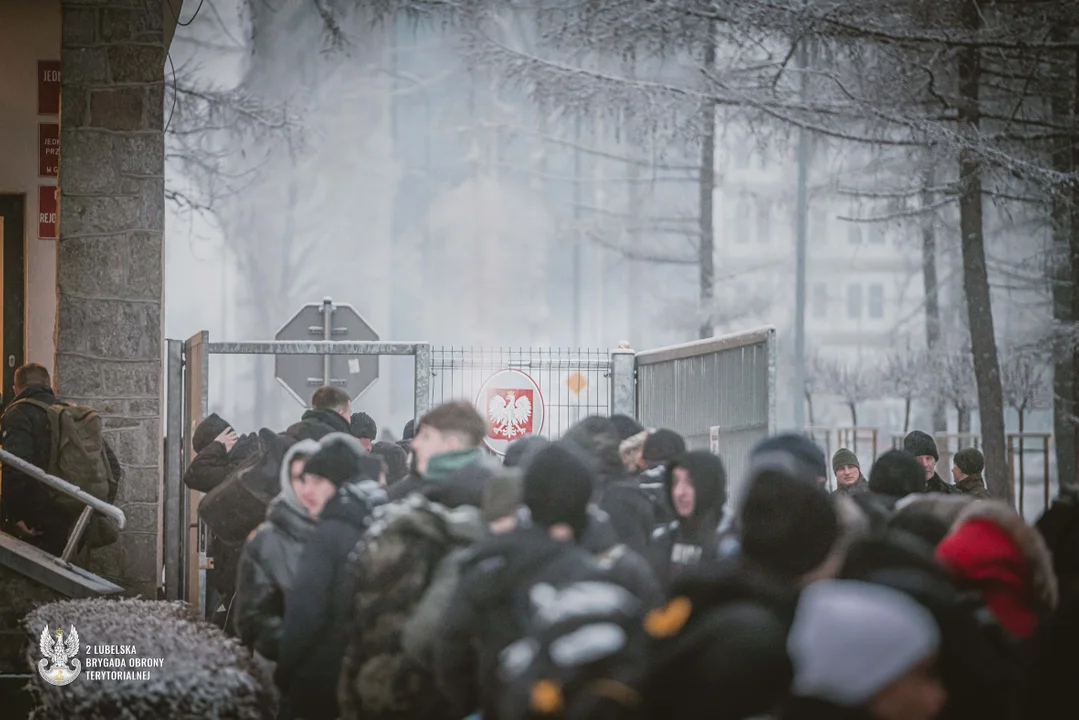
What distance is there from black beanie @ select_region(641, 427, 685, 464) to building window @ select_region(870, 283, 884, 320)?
2298 cm

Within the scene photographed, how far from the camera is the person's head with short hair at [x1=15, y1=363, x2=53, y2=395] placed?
9.16m

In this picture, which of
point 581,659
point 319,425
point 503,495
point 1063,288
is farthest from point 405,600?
point 1063,288

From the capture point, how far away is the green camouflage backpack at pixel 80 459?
29.0 ft

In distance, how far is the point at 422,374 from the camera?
957 centimetres

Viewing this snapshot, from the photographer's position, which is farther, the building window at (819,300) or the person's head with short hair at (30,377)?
the building window at (819,300)

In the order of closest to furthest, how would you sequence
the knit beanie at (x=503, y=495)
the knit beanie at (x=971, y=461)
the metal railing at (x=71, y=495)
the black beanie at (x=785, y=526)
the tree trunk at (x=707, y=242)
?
1. the black beanie at (x=785, y=526)
2. the knit beanie at (x=503, y=495)
3. the metal railing at (x=71, y=495)
4. the knit beanie at (x=971, y=461)
5. the tree trunk at (x=707, y=242)

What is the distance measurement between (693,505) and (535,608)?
186cm

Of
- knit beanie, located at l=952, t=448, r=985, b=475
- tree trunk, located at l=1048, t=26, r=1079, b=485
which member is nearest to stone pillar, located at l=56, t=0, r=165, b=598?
knit beanie, located at l=952, t=448, r=985, b=475

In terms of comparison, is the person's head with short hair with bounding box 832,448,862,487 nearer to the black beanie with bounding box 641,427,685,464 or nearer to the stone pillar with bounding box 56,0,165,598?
the black beanie with bounding box 641,427,685,464

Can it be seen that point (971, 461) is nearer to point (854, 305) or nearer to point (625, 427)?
point (625, 427)

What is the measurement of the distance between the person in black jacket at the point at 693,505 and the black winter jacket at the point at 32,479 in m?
5.15

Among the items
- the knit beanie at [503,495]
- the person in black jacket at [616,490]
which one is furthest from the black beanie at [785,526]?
the person in black jacket at [616,490]

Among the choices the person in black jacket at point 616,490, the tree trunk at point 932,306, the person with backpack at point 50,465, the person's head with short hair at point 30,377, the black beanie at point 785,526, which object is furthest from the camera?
the tree trunk at point 932,306

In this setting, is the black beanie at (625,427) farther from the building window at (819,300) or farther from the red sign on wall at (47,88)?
the building window at (819,300)
